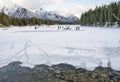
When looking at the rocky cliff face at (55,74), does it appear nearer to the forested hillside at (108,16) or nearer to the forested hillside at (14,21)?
the forested hillside at (108,16)

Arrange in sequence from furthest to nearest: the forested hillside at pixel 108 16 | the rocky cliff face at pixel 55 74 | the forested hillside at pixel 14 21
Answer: the forested hillside at pixel 14 21 < the forested hillside at pixel 108 16 < the rocky cliff face at pixel 55 74

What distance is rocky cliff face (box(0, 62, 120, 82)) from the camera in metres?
8.84

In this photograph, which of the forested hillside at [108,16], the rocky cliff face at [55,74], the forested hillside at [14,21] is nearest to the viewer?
the rocky cliff face at [55,74]

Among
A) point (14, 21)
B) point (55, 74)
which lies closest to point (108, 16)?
point (14, 21)

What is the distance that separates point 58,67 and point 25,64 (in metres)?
1.96

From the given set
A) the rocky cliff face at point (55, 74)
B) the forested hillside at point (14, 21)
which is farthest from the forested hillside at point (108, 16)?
the rocky cliff face at point (55, 74)

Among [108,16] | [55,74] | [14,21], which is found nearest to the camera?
[55,74]

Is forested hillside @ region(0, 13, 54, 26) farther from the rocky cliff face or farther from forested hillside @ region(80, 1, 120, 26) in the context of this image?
the rocky cliff face

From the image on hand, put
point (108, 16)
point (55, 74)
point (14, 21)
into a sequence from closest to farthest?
point (55, 74), point (108, 16), point (14, 21)

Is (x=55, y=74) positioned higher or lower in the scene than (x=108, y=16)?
lower

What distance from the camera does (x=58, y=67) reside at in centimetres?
1067

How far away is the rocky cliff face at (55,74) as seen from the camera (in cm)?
884

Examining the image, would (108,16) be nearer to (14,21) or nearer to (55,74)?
(14,21)

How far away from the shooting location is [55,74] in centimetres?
964
